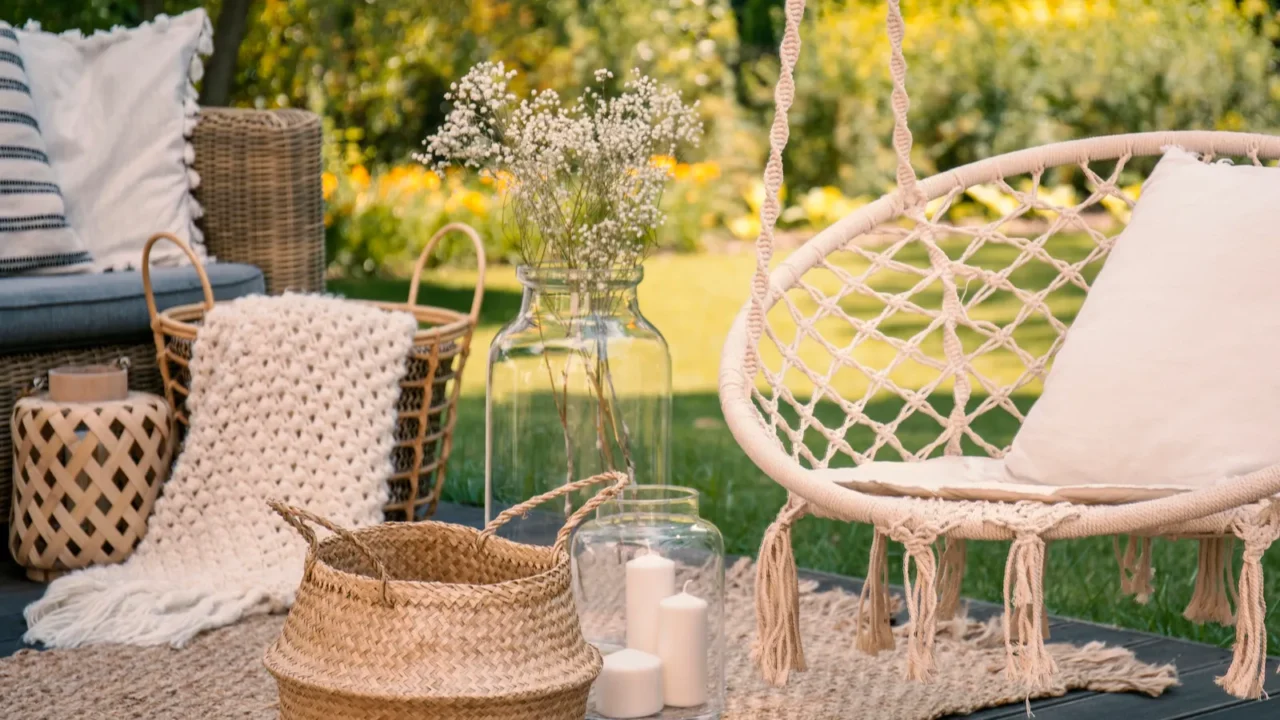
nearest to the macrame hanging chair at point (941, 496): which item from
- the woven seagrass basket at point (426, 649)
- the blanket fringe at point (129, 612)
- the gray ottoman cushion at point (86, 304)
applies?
the woven seagrass basket at point (426, 649)

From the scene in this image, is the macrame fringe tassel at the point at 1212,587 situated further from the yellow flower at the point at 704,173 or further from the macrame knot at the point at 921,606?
the yellow flower at the point at 704,173

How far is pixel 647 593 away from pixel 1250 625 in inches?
26.3

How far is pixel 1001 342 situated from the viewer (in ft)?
6.98

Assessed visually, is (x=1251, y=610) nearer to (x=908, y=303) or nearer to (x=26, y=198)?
(x=908, y=303)

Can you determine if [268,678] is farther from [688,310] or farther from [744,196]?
[744,196]

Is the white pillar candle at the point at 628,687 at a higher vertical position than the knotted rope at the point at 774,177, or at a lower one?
lower

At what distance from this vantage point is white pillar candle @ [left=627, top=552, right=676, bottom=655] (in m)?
1.82

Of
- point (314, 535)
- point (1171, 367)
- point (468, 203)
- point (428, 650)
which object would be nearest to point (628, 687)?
point (428, 650)

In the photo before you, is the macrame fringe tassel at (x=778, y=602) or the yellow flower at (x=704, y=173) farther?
the yellow flower at (x=704, y=173)

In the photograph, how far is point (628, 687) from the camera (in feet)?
5.80

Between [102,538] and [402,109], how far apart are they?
4401 millimetres

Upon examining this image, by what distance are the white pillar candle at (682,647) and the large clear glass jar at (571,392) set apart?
260mm

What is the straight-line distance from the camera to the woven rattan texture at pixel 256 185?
3.07 m

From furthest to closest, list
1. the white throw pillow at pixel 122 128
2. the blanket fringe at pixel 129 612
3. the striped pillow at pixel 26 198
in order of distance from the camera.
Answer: the white throw pillow at pixel 122 128 < the striped pillow at pixel 26 198 < the blanket fringe at pixel 129 612
